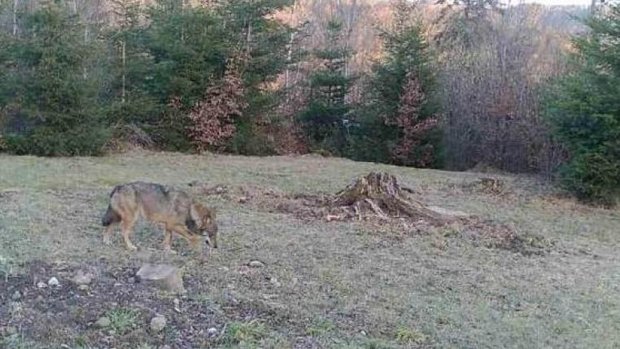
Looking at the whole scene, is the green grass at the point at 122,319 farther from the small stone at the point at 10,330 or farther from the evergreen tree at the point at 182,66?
the evergreen tree at the point at 182,66

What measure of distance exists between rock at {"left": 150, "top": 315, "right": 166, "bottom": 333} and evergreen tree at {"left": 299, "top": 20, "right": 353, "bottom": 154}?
15313 mm

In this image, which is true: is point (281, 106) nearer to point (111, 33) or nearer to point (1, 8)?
point (111, 33)

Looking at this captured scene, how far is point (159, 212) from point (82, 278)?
1372 millimetres

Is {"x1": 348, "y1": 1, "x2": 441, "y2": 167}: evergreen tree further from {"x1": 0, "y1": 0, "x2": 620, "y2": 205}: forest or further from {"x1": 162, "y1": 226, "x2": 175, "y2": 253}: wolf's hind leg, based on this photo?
{"x1": 162, "y1": 226, "x2": 175, "y2": 253}: wolf's hind leg

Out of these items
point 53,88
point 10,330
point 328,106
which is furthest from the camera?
point 328,106

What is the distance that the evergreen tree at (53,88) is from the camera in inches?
559

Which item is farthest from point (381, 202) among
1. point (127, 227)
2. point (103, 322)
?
point (103, 322)

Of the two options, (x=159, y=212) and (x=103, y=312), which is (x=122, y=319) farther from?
(x=159, y=212)

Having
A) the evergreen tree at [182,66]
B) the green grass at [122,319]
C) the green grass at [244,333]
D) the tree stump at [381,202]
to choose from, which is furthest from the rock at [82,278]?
the evergreen tree at [182,66]

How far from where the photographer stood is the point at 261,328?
167 inches

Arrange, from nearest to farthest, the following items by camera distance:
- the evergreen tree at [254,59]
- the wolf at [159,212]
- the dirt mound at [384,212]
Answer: the wolf at [159,212] → the dirt mound at [384,212] → the evergreen tree at [254,59]

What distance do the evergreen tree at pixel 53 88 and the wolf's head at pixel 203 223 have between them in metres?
Answer: 8.94

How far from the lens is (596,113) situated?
1087 centimetres

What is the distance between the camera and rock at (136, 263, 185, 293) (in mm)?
4828
